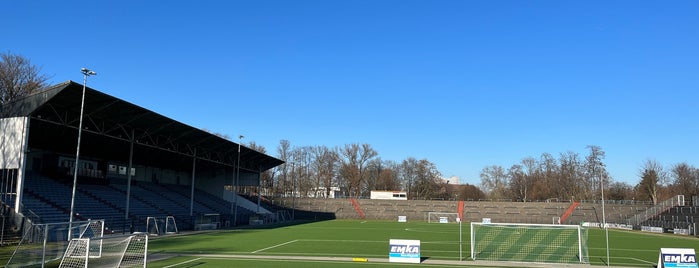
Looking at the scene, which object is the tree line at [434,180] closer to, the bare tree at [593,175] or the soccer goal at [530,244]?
the bare tree at [593,175]

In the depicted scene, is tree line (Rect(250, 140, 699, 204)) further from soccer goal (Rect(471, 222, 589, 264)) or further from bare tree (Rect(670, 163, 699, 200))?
soccer goal (Rect(471, 222, 589, 264))

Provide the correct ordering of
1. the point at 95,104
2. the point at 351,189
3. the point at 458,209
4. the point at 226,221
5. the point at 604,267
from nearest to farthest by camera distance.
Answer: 1. the point at 604,267
2. the point at 95,104
3. the point at 226,221
4. the point at 458,209
5. the point at 351,189

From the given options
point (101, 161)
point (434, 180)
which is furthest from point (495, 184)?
point (101, 161)

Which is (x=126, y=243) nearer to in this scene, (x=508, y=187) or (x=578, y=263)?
(x=578, y=263)

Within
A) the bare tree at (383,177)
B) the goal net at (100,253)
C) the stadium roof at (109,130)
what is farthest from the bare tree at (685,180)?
the goal net at (100,253)

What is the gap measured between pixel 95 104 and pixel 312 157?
259 ft

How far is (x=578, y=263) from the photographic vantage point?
18.9 m

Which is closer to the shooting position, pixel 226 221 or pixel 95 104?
pixel 95 104

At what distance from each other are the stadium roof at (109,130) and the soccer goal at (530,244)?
2231 cm

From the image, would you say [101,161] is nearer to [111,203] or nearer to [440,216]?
[111,203]

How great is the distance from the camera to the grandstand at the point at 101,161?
2600 cm

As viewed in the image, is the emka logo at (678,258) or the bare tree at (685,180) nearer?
the emka logo at (678,258)

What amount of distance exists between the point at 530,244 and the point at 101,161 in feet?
123

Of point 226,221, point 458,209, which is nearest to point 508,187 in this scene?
point 458,209
